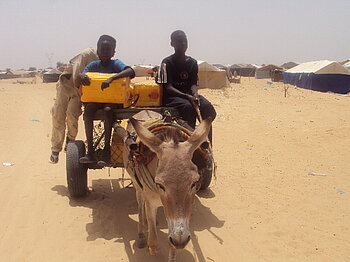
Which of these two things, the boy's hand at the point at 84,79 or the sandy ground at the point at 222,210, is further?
the boy's hand at the point at 84,79

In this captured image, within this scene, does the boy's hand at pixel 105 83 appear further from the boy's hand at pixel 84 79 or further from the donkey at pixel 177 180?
the donkey at pixel 177 180

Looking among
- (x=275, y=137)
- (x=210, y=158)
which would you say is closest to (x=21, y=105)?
(x=275, y=137)

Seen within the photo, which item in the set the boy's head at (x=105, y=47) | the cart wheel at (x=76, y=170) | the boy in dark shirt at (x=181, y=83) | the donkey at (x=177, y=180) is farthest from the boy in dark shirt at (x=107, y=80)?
the donkey at (x=177, y=180)

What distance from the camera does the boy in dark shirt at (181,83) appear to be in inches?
184

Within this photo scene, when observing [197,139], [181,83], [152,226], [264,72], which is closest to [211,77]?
[181,83]

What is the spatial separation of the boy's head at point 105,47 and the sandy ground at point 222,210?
2.12m

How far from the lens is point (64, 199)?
536 centimetres

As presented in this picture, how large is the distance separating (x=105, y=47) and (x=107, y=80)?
3.16ft

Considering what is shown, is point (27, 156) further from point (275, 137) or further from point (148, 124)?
point (275, 137)

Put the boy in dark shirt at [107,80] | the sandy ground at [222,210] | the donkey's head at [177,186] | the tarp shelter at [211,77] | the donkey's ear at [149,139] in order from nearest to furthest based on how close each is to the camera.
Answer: the donkey's head at [177,186] → the donkey's ear at [149,139] → the sandy ground at [222,210] → the boy in dark shirt at [107,80] → the tarp shelter at [211,77]

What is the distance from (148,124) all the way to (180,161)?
1.16m

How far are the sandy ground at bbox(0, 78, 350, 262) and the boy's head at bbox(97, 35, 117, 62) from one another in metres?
2.12

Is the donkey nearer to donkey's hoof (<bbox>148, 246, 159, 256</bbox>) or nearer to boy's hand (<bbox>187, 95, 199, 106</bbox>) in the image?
donkey's hoof (<bbox>148, 246, 159, 256</bbox>)

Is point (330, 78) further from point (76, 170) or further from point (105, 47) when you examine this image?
point (76, 170)
